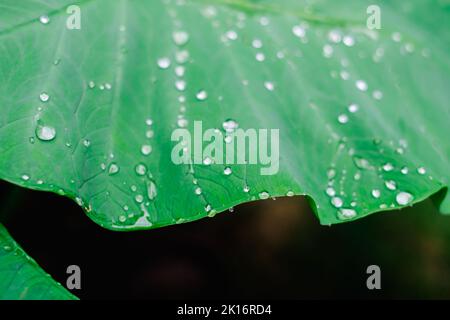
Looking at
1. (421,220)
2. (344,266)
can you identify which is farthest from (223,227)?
(421,220)

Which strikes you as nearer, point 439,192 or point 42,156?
point 42,156

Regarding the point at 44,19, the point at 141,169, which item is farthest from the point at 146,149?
the point at 44,19

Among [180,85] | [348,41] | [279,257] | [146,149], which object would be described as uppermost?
[348,41]

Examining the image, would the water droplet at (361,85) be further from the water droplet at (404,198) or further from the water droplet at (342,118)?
the water droplet at (404,198)

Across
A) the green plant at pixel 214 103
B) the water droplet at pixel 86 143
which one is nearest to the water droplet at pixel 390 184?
the green plant at pixel 214 103

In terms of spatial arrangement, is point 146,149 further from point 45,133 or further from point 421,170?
point 421,170
